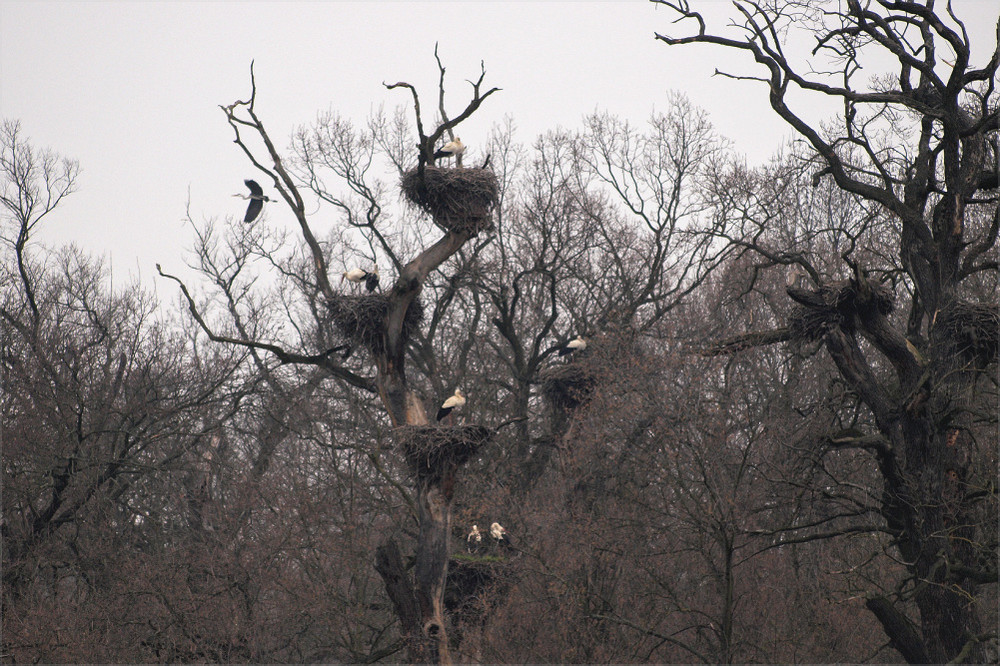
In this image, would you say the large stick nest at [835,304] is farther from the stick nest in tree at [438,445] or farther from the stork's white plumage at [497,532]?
the stork's white plumage at [497,532]

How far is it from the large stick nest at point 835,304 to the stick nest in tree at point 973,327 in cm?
57

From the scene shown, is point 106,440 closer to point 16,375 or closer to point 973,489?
point 16,375

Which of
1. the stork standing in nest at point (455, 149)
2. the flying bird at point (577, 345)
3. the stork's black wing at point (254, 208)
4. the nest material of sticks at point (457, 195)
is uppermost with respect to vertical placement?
the stork standing in nest at point (455, 149)

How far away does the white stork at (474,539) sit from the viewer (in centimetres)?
1201

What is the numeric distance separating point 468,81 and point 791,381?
7282 millimetres

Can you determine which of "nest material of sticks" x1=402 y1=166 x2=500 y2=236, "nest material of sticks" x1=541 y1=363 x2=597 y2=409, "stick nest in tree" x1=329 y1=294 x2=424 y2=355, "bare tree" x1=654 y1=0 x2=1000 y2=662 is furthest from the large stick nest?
"nest material of sticks" x1=541 y1=363 x2=597 y2=409

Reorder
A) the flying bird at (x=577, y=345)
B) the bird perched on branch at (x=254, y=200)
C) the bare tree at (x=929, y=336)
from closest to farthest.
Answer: the bare tree at (x=929, y=336), the bird perched on branch at (x=254, y=200), the flying bird at (x=577, y=345)

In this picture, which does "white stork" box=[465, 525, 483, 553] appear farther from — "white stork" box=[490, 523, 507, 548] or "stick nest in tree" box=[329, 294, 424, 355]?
"stick nest in tree" box=[329, 294, 424, 355]

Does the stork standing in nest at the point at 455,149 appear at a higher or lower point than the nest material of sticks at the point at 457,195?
higher

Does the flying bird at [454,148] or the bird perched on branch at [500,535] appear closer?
the bird perched on branch at [500,535]

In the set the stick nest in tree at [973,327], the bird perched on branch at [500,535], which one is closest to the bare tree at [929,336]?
the stick nest in tree at [973,327]

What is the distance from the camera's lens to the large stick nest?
28.4ft

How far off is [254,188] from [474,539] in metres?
5.74

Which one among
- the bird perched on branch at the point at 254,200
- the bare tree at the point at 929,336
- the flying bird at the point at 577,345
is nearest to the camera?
the bare tree at the point at 929,336
